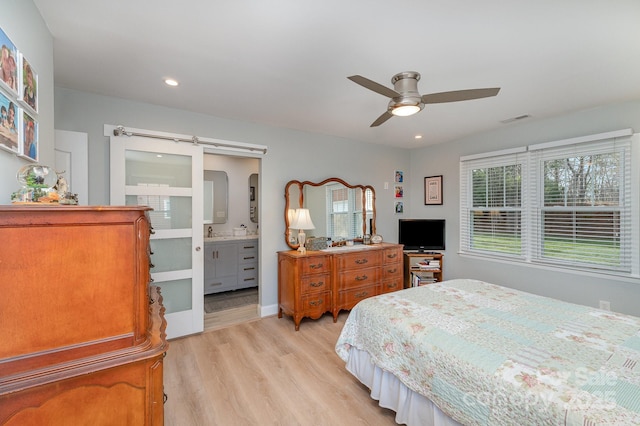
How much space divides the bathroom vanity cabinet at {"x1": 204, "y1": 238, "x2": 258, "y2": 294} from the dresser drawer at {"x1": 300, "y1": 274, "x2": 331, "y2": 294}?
175cm

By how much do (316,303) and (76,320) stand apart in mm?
2554

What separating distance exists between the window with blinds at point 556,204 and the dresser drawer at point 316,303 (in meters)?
2.30

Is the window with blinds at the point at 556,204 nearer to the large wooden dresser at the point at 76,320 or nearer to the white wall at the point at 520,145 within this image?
the white wall at the point at 520,145

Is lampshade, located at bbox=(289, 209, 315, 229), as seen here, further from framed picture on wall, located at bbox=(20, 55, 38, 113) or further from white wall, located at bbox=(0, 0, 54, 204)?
framed picture on wall, located at bbox=(20, 55, 38, 113)

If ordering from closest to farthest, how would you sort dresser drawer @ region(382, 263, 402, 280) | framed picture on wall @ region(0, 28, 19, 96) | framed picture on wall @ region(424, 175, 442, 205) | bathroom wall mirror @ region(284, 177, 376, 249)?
framed picture on wall @ region(0, 28, 19, 96), bathroom wall mirror @ region(284, 177, 376, 249), dresser drawer @ region(382, 263, 402, 280), framed picture on wall @ region(424, 175, 442, 205)

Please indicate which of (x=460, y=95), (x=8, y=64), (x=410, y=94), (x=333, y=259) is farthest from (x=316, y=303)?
(x=8, y=64)

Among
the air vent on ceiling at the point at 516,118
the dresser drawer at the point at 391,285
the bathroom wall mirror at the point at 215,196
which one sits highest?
the air vent on ceiling at the point at 516,118

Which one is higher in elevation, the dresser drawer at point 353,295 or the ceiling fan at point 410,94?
the ceiling fan at point 410,94

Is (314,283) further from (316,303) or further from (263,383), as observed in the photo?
(263,383)

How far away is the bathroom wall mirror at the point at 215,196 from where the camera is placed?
15.6ft

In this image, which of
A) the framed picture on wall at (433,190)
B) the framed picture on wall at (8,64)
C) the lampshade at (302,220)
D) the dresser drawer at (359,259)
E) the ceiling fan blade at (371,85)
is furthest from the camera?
the framed picture on wall at (433,190)

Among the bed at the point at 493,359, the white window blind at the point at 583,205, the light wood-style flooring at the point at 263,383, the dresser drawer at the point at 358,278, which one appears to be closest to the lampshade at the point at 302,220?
the dresser drawer at the point at 358,278

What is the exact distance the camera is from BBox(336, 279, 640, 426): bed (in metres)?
1.09

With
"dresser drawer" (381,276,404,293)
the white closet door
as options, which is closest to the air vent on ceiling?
"dresser drawer" (381,276,404,293)
